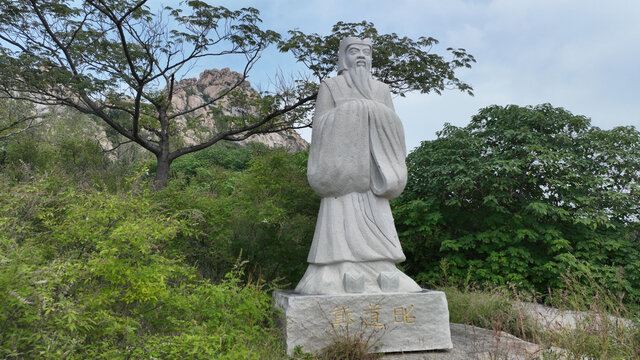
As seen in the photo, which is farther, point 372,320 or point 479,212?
point 479,212

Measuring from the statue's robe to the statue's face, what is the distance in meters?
0.31

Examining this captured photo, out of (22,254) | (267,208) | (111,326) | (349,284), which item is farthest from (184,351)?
(267,208)

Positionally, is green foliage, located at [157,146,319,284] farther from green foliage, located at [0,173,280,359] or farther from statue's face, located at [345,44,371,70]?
green foliage, located at [0,173,280,359]

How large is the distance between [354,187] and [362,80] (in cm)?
124

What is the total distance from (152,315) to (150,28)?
300 inches

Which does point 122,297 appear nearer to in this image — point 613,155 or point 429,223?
point 429,223

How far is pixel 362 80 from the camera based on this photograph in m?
4.90

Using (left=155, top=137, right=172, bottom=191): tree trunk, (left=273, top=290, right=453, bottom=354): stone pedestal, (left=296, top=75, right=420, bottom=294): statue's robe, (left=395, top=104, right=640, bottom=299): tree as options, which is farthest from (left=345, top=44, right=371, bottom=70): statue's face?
(left=155, top=137, right=172, bottom=191): tree trunk

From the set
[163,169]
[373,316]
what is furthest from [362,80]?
[163,169]

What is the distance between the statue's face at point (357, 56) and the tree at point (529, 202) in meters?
3.70

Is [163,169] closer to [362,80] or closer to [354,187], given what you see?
[362,80]

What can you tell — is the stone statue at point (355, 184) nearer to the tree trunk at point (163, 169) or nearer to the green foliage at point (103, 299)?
the green foliage at point (103, 299)

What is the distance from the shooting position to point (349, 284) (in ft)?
13.5

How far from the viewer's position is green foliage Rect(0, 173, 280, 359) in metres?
2.16
